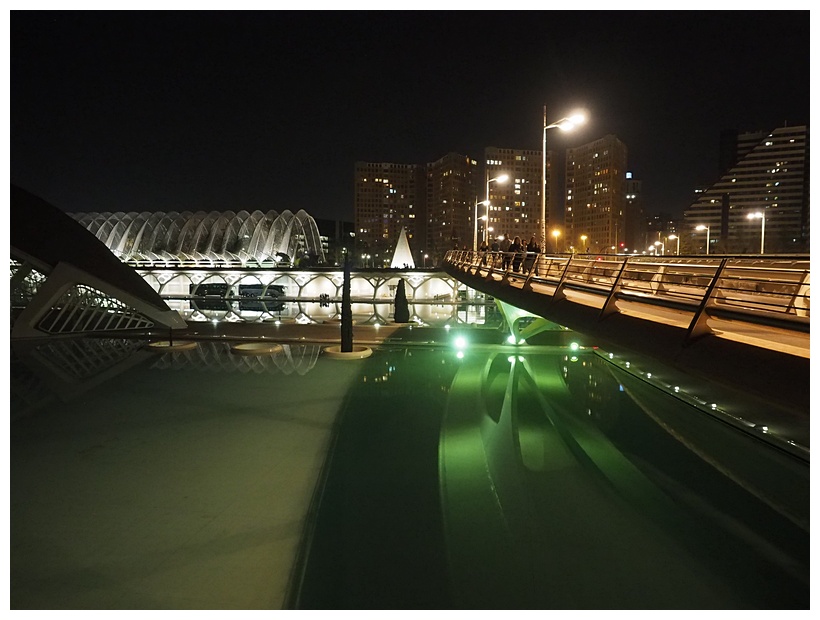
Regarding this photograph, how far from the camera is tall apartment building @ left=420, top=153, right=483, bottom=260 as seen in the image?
11712cm

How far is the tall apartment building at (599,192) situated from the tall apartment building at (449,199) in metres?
21.1

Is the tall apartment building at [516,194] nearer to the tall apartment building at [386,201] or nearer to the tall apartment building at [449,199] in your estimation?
the tall apartment building at [449,199]

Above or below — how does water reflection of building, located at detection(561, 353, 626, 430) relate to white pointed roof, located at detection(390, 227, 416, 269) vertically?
below

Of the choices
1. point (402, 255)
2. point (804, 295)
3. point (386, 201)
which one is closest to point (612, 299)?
point (804, 295)

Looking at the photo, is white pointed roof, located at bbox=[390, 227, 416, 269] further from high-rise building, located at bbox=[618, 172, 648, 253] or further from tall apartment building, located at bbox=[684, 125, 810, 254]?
high-rise building, located at bbox=[618, 172, 648, 253]

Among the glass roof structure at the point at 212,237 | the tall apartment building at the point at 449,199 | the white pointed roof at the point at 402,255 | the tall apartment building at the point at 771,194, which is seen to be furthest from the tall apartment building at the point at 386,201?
the white pointed roof at the point at 402,255

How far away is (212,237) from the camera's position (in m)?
73.8

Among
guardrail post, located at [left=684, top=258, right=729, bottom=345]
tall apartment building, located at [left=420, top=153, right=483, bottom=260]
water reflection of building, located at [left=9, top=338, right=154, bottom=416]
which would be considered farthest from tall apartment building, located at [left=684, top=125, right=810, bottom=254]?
guardrail post, located at [left=684, top=258, right=729, bottom=345]

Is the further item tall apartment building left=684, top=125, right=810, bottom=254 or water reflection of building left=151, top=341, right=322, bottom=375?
tall apartment building left=684, top=125, right=810, bottom=254

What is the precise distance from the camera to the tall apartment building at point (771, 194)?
7125 centimetres

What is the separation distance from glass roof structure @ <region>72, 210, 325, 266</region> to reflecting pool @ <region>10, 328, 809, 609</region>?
201 ft

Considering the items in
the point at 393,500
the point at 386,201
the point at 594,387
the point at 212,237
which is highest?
the point at 386,201

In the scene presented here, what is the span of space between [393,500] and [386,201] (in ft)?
443

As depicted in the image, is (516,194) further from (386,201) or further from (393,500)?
(393,500)
